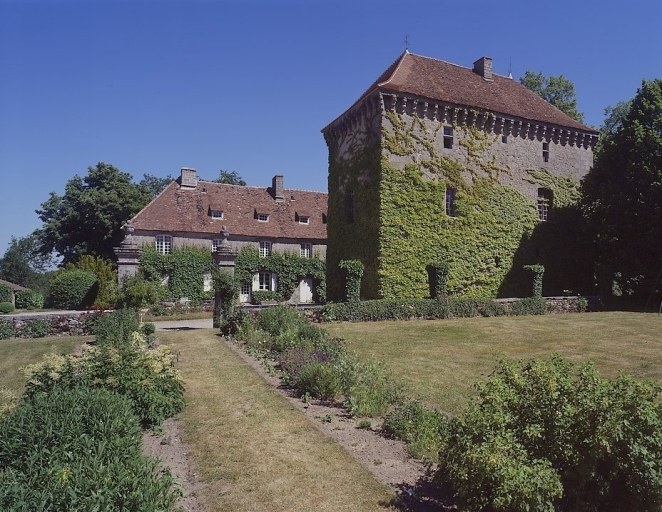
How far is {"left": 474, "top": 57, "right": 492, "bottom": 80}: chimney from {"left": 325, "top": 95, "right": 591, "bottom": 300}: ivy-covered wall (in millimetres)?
4826

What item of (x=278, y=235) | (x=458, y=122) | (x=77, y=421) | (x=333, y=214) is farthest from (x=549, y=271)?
(x=77, y=421)

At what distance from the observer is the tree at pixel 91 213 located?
1602 inches

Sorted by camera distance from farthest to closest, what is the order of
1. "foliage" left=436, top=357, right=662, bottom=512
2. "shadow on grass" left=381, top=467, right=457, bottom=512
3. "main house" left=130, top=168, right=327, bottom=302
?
"main house" left=130, top=168, right=327, bottom=302
"shadow on grass" left=381, top=467, right=457, bottom=512
"foliage" left=436, top=357, right=662, bottom=512

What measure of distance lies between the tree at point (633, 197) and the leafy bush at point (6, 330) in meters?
30.0

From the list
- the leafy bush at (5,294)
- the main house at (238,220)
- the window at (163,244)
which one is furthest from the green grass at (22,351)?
the leafy bush at (5,294)

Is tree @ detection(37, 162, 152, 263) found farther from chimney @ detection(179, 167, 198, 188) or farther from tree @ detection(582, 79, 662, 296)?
tree @ detection(582, 79, 662, 296)

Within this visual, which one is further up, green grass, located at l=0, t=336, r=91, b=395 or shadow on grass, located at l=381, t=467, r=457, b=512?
shadow on grass, located at l=381, t=467, r=457, b=512

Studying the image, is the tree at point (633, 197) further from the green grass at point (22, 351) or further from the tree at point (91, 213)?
the tree at point (91, 213)

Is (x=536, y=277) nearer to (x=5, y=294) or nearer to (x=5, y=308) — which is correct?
(x=5, y=308)

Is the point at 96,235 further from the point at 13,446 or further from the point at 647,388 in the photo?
the point at 647,388

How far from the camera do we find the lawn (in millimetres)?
4898

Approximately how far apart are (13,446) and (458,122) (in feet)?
79.5

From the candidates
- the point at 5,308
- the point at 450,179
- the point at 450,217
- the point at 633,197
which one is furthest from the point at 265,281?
the point at 633,197

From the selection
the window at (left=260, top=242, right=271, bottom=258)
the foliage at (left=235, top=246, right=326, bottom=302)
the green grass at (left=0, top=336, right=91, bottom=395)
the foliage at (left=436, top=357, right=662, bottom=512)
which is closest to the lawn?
the foliage at (left=436, top=357, right=662, bottom=512)
